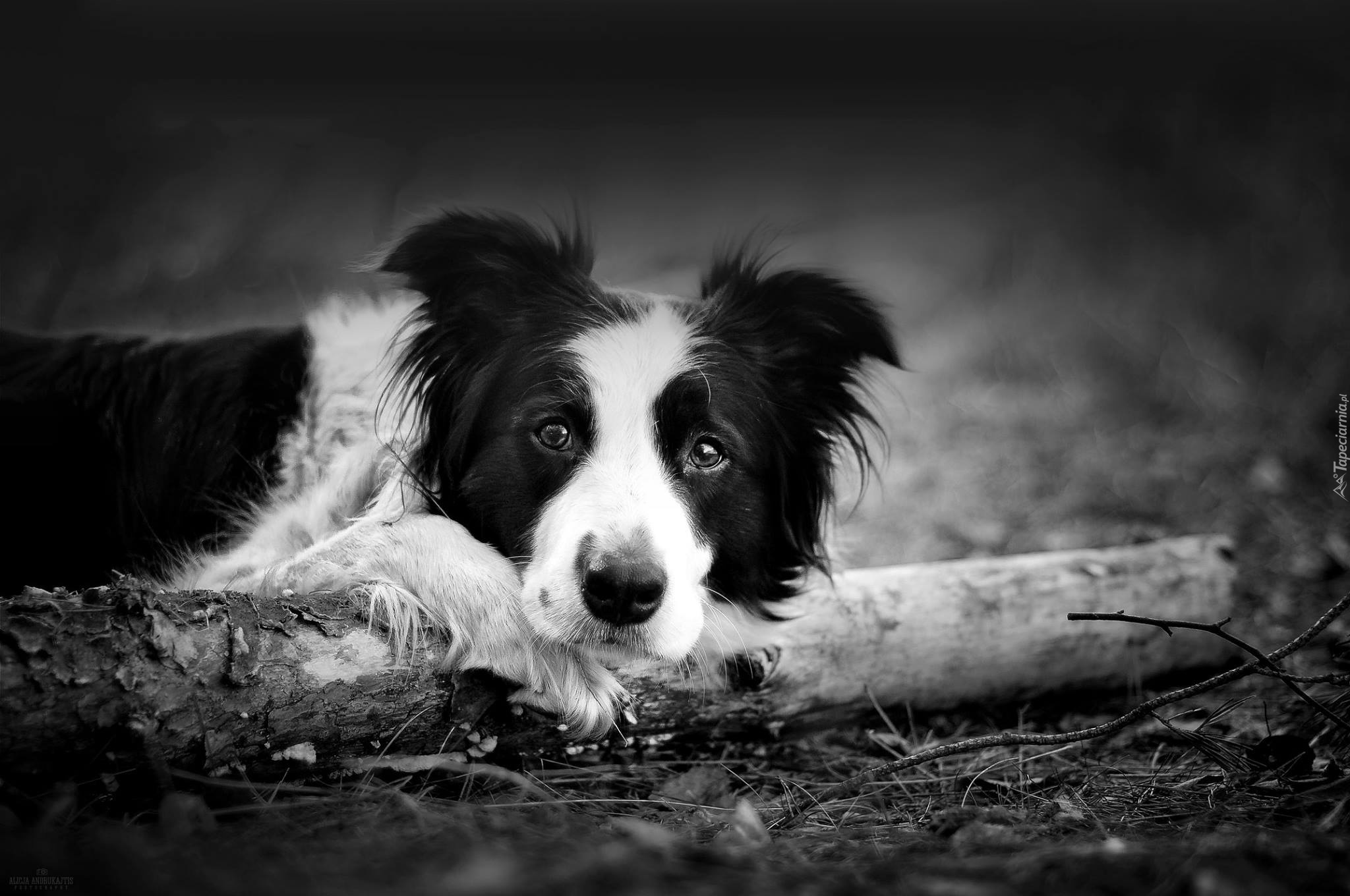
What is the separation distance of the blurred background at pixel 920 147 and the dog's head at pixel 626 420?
2.25 meters

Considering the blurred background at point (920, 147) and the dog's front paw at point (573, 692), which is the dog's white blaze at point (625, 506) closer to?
the dog's front paw at point (573, 692)

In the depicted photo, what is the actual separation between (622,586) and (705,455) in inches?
26.4

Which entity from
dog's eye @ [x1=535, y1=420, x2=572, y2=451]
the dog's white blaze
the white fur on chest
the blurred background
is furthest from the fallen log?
the blurred background

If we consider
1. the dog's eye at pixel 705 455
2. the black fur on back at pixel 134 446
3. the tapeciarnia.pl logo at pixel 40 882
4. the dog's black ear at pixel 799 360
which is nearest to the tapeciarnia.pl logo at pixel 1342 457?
the dog's black ear at pixel 799 360

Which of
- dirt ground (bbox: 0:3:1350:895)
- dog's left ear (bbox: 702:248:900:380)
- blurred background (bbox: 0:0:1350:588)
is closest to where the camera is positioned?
dirt ground (bbox: 0:3:1350:895)

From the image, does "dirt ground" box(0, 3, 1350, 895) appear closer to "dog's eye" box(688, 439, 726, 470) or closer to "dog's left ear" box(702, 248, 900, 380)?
"dog's left ear" box(702, 248, 900, 380)

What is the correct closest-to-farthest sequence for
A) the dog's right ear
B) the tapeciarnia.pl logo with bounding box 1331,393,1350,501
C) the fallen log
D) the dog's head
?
the fallen log, the dog's head, the dog's right ear, the tapeciarnia.pl logo with bounding box 1331,393,1350,501

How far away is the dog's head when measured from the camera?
242cm

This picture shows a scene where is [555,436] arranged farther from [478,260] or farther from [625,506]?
[478,260]

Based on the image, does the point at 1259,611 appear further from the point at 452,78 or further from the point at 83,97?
the point at 83,97

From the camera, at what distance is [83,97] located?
24.9 ft

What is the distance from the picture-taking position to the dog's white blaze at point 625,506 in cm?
237

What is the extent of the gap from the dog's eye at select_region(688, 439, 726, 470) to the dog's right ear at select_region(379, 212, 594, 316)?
2.52 ft

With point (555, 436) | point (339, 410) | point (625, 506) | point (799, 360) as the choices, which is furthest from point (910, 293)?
point (625, 506)
